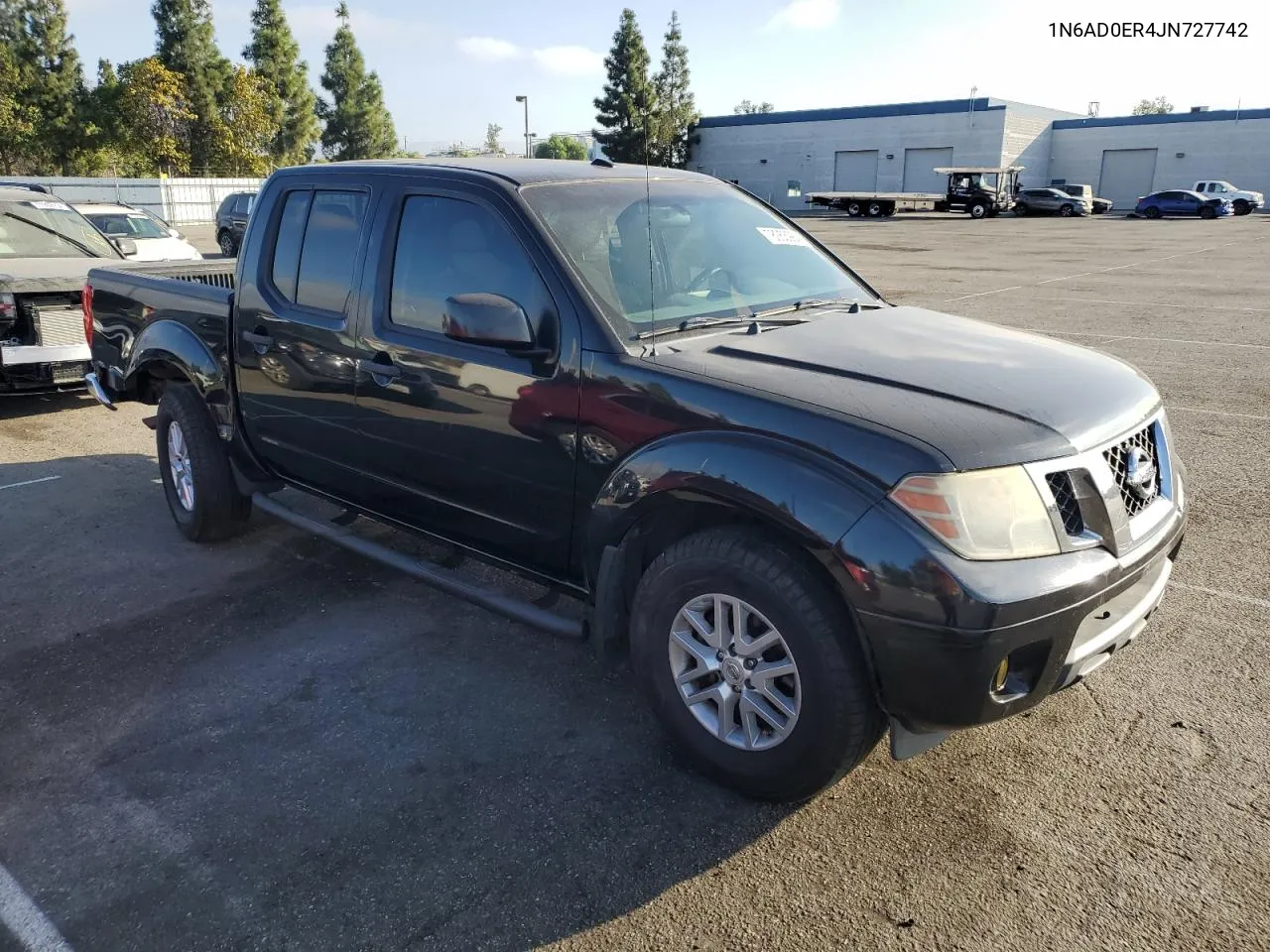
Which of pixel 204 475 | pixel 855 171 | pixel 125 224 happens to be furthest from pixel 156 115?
pixel 204 475

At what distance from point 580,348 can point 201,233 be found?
3730 cm

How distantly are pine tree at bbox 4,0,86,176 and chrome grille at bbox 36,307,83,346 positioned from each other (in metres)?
54.8

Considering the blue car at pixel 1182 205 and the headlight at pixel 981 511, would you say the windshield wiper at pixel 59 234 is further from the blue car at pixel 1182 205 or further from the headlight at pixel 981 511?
the blue car at pixel 1182 205

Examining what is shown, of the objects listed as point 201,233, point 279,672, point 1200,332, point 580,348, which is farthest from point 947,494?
point 201,233

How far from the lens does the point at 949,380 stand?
3023 millimetres

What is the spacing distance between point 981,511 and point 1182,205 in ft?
173

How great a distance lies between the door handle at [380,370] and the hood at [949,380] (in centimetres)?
121

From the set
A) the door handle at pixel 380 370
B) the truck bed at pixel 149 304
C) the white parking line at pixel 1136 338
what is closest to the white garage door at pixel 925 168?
the white parking line at pixel 1136 338

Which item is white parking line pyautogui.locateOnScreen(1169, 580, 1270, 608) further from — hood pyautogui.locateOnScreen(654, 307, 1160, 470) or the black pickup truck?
hood pyautogui.locateOnScreen(654, 307, 1160, 470)

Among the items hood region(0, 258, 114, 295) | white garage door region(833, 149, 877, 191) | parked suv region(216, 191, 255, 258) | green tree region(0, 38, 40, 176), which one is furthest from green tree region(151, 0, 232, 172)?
hood region(0, 258, 114, 295)

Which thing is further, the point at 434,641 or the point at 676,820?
the point at 434,641

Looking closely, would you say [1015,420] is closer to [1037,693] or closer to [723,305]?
[1037,693]

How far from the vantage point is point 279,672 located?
3926 millimetres

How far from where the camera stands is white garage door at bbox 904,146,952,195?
206ft
